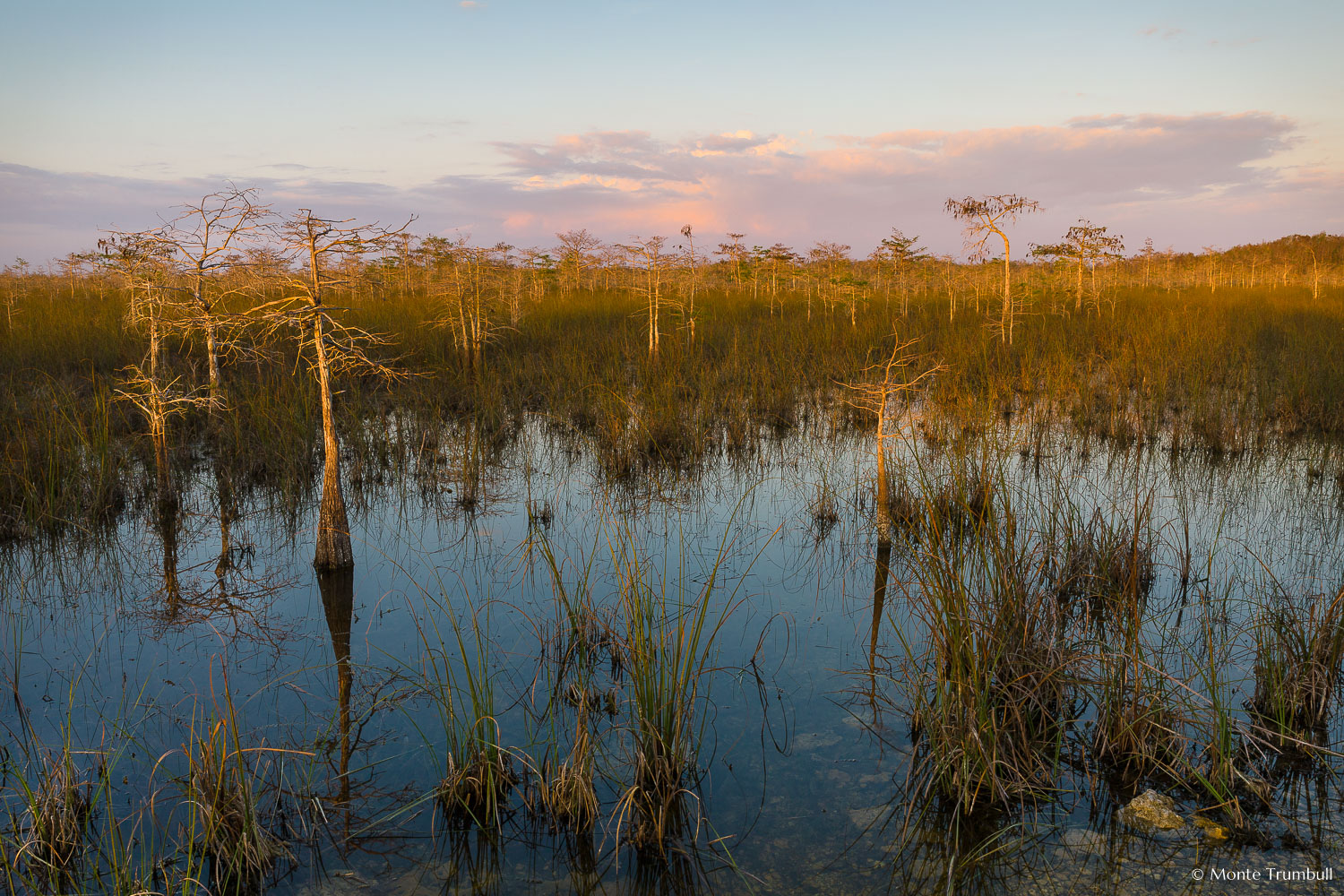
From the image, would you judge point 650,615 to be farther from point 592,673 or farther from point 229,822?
point 229,822

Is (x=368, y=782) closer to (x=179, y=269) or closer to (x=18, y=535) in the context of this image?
(x=18, y=535)

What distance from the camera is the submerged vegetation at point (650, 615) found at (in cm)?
265

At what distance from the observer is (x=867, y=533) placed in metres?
5.86

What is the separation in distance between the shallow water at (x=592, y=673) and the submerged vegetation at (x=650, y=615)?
26 millimetres

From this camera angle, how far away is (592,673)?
3.80 metres

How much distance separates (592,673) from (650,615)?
1.16m

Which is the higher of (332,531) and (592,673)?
(332,531)

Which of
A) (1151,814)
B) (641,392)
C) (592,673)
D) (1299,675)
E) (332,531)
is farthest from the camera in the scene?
(641,392)

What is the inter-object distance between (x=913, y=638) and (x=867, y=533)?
1802 mm

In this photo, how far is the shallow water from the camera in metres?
2.53

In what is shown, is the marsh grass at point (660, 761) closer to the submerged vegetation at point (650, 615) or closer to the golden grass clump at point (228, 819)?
the submerged vegetation at point (650, 615)

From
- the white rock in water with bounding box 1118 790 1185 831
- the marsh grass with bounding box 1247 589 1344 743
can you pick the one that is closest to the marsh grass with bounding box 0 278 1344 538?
the marsh grass with bounding box 1247 589 1344 743

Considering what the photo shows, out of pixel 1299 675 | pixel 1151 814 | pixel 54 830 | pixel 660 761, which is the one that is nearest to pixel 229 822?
pixel 54 830

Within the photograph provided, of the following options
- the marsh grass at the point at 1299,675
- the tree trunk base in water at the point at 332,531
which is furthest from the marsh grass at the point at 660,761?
the tree trunk base in water at the point at 332,531
